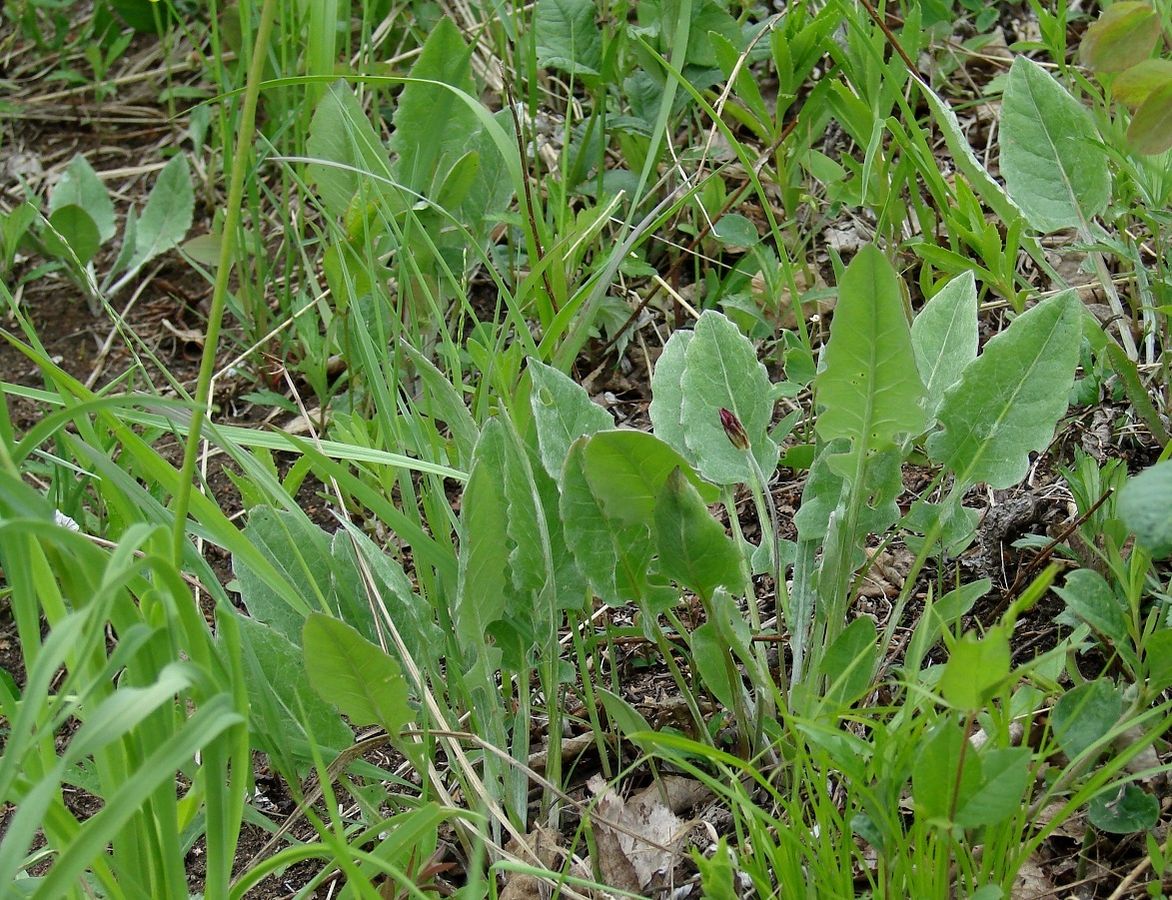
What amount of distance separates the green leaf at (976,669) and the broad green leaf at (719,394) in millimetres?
558

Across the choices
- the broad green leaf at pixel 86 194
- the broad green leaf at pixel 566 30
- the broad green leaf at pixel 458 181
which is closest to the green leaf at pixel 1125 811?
the broad green leaf at pixel 458 181

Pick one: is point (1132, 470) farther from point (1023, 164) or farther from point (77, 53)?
point (77, 53)

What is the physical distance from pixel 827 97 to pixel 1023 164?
1.41 feet

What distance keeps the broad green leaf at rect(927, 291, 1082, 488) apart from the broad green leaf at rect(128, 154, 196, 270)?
2008mm

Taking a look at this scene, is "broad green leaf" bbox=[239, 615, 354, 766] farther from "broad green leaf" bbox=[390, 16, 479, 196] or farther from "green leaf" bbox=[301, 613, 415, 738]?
"broad green leaf" bbox=[390, 16, 479, 196]

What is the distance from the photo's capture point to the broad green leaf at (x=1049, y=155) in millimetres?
1824

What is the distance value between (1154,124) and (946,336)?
36cm

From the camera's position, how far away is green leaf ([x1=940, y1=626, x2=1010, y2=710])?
97 centimetres

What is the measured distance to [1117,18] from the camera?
1323 mm

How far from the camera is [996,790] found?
3.45 feet

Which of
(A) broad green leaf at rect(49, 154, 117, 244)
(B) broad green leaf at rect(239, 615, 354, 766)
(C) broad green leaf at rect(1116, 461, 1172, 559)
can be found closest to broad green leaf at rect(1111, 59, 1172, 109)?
(C) broad green leaf at rect(1116, 461, 1172, 559)

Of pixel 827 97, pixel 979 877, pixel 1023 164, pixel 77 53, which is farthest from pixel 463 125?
pixel 77 53

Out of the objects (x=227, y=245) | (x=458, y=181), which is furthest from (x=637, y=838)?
(x=458, y=181)

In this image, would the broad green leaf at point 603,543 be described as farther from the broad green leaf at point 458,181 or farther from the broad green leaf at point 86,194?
the broad green leaf at point 86,194
